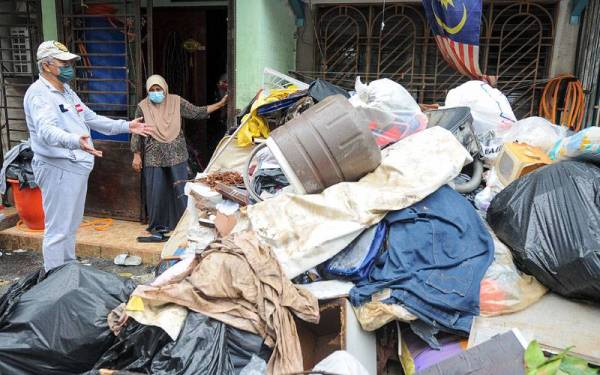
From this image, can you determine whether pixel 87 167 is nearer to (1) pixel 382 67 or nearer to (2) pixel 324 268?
(2) pixel 324 268

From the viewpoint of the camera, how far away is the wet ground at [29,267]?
4.11 metres

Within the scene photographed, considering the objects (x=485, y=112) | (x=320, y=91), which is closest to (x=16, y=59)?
(x=320, y=91)

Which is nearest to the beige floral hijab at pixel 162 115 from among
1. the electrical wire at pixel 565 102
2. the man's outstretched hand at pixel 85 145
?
Answer: the man's outstretched hand at pixel 85 145

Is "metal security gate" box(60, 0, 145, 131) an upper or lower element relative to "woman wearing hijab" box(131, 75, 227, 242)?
upper

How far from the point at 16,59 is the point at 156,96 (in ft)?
7.30

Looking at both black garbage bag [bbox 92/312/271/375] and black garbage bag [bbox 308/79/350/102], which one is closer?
black garbage bag [bbox 92/312/271/375]

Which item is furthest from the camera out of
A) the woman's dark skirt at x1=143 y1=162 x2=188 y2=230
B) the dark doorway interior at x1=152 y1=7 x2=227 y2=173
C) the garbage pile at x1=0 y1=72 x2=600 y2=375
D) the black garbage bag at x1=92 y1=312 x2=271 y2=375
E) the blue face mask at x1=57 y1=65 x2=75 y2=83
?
the dark doorway interior at x1=152 y1=7 x2=227 y2=173

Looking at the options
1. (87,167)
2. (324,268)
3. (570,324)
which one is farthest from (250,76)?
(570,324)

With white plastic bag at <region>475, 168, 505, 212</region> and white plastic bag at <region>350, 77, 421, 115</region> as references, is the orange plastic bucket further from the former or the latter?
white plastic bag at <region>475, 168, 505, 212</region>

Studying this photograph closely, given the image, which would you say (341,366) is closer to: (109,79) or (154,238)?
(154,238)

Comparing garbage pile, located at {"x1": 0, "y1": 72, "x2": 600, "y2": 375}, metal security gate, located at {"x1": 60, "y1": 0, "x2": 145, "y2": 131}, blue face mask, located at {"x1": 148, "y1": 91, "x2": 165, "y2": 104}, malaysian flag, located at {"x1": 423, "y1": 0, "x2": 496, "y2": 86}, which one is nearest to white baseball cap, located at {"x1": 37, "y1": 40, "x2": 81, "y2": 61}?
blue face mask, located at {"x1": 148, "y1": 91, "x2": 165, "y2": 104}

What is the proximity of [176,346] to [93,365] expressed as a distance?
53 centimetres

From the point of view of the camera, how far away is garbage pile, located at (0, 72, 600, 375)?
1.99 meters

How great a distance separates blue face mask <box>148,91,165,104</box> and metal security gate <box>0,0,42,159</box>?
1.68 metres
